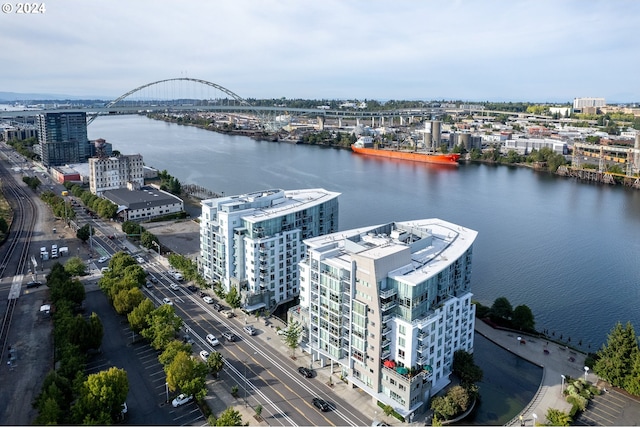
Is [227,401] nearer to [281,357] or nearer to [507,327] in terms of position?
[281,357]

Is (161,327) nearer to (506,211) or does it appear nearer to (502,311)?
(502,311)

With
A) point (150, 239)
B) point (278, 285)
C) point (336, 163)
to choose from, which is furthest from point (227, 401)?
point (336, 163)

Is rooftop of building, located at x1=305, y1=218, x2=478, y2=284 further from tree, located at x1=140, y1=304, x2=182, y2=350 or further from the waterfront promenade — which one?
tree, located at x1=140, y1=304, x2=182, y2=350

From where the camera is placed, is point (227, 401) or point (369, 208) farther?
point (369, 208)

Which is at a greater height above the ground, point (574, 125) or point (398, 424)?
point (574, 125)

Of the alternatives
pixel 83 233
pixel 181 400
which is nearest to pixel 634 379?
pixel 181 400

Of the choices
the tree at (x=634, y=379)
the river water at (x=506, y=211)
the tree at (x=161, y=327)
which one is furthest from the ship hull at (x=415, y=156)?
the tree at (x=161, y=327)
